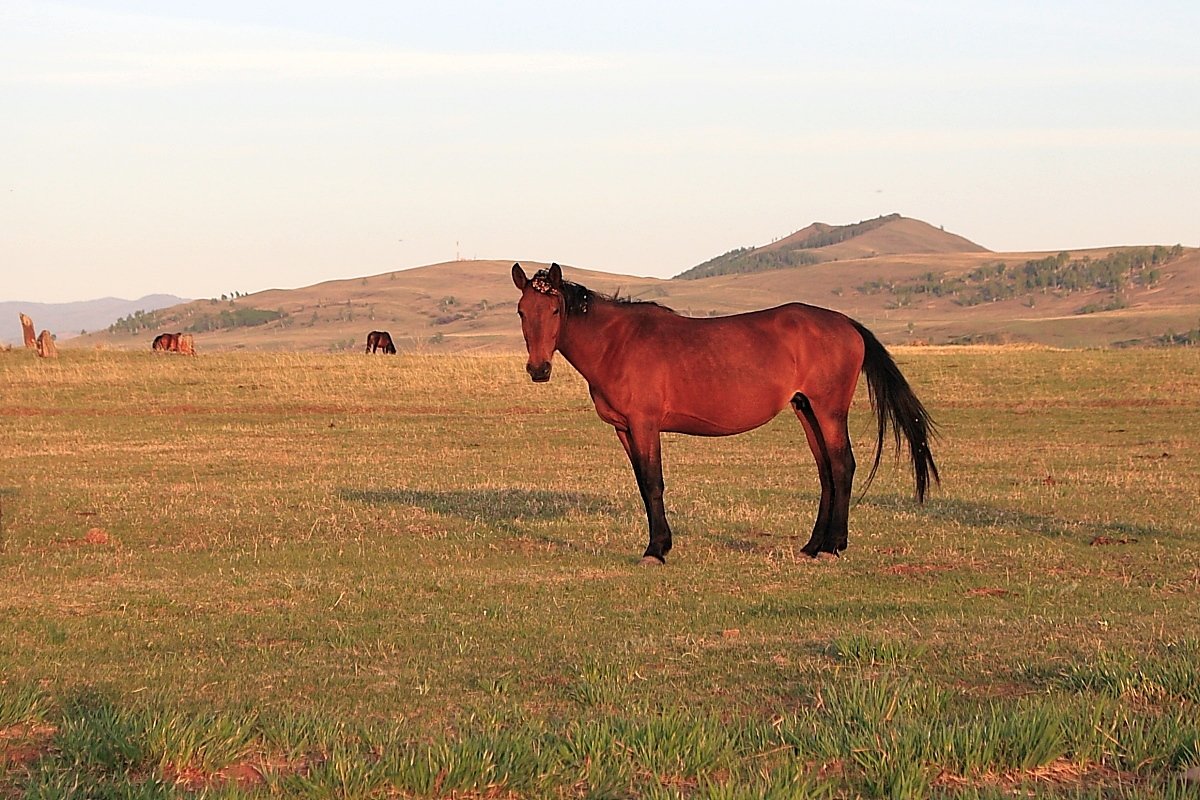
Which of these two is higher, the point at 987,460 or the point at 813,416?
the point at 813,416

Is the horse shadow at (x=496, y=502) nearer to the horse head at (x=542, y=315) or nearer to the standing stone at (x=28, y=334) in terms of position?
the horse head at (x=542, y=315)

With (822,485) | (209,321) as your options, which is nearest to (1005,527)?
(822,485)

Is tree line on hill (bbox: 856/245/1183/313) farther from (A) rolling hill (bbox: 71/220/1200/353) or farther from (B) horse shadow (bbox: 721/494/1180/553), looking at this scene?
(B) horse shadow (bbox: 721/494/1180/553)

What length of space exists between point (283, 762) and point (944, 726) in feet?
8.38

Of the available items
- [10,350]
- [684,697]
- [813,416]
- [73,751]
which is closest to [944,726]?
[684,697]

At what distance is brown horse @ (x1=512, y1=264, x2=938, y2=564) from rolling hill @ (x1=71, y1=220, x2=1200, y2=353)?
272 feet

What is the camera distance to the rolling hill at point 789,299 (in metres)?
110

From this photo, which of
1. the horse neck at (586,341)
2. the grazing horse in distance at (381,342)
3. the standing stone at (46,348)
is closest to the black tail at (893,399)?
the horse neck at (586,341)

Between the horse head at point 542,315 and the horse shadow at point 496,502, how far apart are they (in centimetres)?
260

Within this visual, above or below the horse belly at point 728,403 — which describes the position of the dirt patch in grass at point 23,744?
below

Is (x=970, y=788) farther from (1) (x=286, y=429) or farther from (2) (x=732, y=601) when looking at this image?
(1) (x=286, y=429)

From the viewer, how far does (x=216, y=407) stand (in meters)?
29.6

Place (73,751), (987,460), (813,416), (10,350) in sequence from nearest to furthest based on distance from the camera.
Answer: (73,751) < (813,416) < (987,460) < (10,350)

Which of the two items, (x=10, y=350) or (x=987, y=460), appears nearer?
(x=987, y=460)
